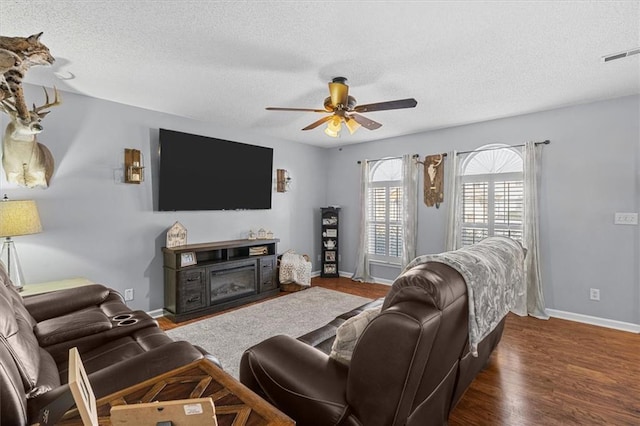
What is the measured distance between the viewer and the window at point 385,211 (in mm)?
5414

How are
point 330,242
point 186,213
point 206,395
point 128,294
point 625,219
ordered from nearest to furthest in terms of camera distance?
1. point 206,395
2. point 625,219
3. point 128,294
4. point 186,213
5. point 330,242

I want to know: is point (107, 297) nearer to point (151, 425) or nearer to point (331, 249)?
point (151, 425)

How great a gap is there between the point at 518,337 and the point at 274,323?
261 centimetres

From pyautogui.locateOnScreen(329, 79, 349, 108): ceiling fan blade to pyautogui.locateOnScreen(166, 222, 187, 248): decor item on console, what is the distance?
8.44 ft

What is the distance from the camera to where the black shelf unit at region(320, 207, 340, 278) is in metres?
5.93

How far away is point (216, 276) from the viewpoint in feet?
13.5

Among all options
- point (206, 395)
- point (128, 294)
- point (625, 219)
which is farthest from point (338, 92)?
point (625, 219)

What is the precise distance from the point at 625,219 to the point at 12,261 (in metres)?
6.18

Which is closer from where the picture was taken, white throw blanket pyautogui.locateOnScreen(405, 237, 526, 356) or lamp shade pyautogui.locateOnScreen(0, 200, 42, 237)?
white throw blanket pyautogui.locateOnScreen(405, 237, 526, 356)

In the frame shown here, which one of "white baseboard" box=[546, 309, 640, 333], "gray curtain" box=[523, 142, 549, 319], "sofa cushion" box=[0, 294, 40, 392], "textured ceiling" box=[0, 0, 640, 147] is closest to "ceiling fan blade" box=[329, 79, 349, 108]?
"textured ceiling" box=[0, 0, 640, 147]

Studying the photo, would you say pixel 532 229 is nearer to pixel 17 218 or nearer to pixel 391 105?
pixel 391 105

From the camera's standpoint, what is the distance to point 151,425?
2.43 ft

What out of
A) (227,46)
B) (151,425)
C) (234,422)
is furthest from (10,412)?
(227,46)

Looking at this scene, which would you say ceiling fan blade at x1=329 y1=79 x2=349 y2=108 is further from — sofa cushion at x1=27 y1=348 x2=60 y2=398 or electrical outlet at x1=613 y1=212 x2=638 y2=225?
electrical outlet at x1=613 y1=212 x2=638 y2=225
